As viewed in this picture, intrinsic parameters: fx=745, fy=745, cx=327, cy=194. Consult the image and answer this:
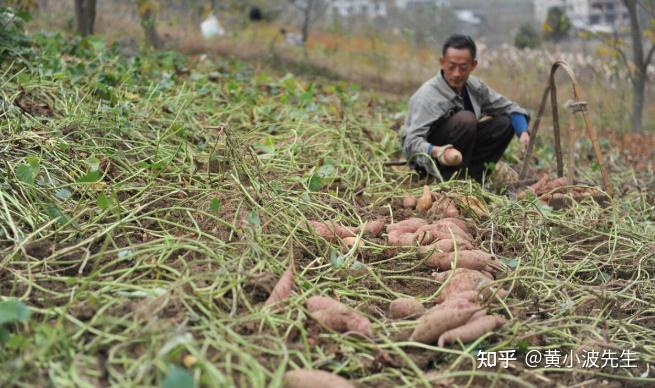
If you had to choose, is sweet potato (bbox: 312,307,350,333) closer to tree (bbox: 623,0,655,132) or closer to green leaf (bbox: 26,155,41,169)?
green leaf (bbox: 26,155,41,169)

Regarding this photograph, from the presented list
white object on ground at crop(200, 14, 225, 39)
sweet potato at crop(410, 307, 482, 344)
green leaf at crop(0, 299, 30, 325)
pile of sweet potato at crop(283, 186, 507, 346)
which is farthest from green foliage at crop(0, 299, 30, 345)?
white object on ground at crop(200, 14, 225, 39)

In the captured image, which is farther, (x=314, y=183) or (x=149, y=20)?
(x=149, y=20)

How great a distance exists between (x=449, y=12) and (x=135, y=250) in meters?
11.8

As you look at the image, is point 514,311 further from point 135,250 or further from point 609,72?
point 609,72

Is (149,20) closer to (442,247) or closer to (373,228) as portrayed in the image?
(373,228)

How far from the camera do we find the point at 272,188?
9.05 feet

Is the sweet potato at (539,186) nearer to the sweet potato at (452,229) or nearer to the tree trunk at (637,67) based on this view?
the sweet potato at (452,229)

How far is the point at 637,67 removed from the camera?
5977 mm

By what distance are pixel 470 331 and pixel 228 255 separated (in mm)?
720

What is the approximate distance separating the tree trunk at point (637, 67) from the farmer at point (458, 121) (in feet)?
8.63

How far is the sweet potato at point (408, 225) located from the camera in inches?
109

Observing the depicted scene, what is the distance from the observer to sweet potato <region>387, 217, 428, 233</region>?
2766mm

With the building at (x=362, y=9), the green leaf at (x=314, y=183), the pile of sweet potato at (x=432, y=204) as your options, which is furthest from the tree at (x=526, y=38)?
the green leaf at (x=314, y=183)

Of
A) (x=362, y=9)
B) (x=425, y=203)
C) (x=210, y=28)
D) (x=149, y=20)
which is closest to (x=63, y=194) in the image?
(x=425, y=203)
